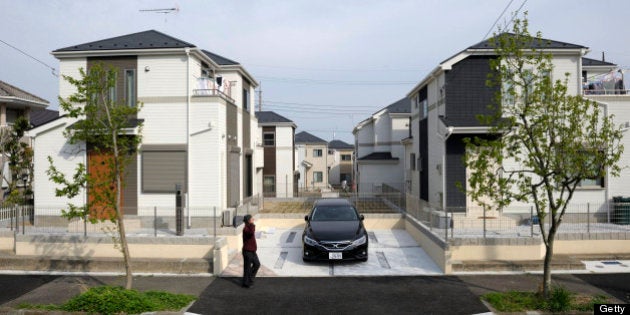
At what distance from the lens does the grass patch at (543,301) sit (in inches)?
303

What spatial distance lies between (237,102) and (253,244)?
1102cm

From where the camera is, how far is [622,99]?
16.2m

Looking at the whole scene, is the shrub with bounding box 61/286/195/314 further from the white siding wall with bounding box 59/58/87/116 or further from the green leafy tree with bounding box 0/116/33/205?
the green leafy tree with bounding box 0/116/33/205

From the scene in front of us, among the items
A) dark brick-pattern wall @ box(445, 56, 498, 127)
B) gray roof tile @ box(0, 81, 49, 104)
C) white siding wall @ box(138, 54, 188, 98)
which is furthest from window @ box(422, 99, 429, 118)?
gray roof tile @ box(0, 81, 49, 104)

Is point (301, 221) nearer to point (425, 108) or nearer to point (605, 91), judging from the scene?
point (425, 108)

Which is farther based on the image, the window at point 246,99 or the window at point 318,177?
the window at point 318,177

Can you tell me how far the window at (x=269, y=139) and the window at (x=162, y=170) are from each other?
1917cm

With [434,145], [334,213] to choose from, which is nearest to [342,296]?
[334,213]

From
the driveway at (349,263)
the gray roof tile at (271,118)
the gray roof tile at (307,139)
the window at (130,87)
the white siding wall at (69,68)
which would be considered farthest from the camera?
the gray roof tile at (307,139)

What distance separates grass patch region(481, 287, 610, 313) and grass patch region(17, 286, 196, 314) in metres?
5.79

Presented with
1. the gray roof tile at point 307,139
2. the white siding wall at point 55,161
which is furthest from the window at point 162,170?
the gray roof tile at point 307,139

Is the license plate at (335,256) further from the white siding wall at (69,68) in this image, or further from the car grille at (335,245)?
the white siding wall at (69,68)

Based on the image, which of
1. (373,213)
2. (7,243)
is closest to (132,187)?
(7,243)

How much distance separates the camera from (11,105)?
Answer: 21.1 m
